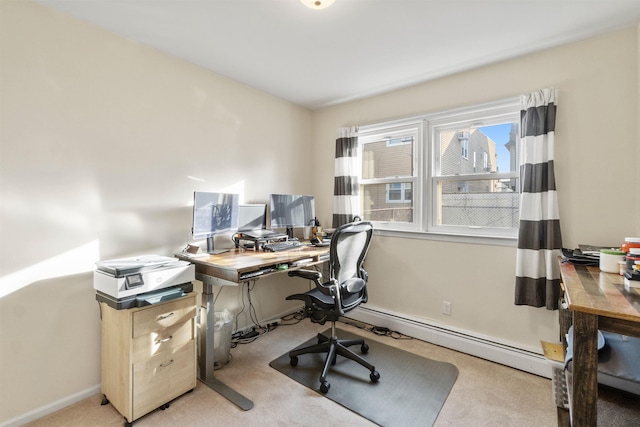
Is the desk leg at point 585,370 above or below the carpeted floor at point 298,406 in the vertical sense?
above

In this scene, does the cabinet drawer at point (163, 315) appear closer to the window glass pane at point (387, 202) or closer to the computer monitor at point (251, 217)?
the computer monitor at point (251, 217)

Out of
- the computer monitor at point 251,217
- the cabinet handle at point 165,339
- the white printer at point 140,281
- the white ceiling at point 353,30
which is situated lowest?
the cabinet handle at point 165,339

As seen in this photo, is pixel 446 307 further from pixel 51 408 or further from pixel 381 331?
pixel 51 408

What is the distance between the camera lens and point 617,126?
75.1 inches

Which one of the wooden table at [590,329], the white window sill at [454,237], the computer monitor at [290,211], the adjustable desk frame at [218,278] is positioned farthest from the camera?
the computer monitor at [290,211]

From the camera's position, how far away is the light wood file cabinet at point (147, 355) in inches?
65.6

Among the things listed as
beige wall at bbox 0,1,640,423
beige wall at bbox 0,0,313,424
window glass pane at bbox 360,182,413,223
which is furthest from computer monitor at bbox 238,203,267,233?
window glass pane at bbox 360,182,413,223

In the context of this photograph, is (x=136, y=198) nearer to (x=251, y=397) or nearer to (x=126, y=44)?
(x=126, y=44)

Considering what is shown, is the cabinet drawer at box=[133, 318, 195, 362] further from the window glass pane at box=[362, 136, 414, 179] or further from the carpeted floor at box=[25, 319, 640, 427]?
the window glass pane at box=[362, 136, 414, 179]

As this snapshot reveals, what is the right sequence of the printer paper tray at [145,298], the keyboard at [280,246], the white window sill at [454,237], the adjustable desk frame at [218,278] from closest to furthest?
the printer paper tray at [145,298] → the adjustable desk frame at [218,278] → the white window sill at [454,237] → the keyboard at [280,246]

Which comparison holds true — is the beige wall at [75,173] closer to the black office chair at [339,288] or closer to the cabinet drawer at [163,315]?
the cabinet drawer at [163,315]

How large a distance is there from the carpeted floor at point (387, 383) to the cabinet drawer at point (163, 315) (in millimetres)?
838

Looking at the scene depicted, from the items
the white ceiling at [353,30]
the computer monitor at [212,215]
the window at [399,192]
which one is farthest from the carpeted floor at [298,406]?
the white ceiling at [353,30]

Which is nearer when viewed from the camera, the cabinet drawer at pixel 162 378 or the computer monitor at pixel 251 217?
the cabinet drawer at pixel 162 378
